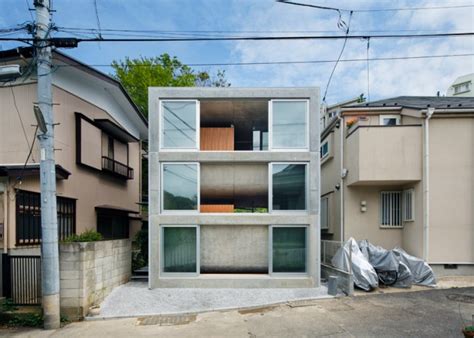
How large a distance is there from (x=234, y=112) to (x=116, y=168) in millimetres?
6304

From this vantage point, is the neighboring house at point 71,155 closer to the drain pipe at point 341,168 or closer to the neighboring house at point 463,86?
the drain pipe at point 341,168

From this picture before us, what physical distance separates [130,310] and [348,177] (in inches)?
313

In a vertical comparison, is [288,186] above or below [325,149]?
below

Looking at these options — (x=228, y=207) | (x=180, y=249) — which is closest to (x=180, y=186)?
(x=228, y=207)

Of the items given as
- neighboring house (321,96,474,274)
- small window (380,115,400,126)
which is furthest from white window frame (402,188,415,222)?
small window (380,115,400,126)

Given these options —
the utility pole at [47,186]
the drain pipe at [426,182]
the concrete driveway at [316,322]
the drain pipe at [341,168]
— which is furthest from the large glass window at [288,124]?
the utility pole at [47,186]

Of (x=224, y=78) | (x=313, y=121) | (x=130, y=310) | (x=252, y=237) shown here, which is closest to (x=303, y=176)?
(x=313, y=121)

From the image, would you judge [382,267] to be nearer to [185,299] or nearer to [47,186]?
[185,299]

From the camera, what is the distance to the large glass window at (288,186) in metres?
9.31

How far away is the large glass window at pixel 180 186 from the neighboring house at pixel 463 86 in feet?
122

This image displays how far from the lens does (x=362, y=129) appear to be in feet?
33.2

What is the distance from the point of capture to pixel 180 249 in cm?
914

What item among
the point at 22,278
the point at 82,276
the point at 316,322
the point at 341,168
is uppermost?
the point at 341,168

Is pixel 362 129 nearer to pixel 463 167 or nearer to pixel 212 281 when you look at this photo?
pixel 463 167
